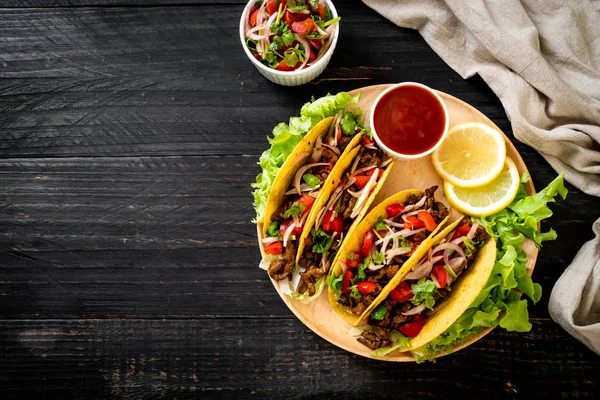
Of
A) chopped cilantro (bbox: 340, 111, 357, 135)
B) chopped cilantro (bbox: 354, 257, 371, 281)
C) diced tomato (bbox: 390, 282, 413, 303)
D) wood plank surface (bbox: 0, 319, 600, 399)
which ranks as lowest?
wood plank surface (bbox: 0, 319, 600, 399)

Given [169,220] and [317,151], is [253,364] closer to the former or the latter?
[169,220]

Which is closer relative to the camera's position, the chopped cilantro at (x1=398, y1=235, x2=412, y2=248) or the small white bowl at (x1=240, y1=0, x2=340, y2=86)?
the chopped cilantro at (x1=398, y1=235, x2=412, y2=248)

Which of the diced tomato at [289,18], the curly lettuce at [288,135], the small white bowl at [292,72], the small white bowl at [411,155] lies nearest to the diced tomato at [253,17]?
the small white bowl at [292,72]

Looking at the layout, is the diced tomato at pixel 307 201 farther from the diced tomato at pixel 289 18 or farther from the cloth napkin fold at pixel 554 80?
the cloth napkin fold at pixel 554 80

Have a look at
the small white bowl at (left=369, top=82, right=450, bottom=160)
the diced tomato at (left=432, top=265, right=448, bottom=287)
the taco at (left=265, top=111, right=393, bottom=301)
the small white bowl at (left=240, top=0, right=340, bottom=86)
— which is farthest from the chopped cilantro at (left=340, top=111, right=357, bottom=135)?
the diced tomato at (left=432, top=265, right=448, bottom=287)

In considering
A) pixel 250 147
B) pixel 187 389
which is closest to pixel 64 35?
pixel 250 147

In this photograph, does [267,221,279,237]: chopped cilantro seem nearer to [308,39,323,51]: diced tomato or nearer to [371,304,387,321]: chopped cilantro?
[371,304,387,321]: chopped cilantro
